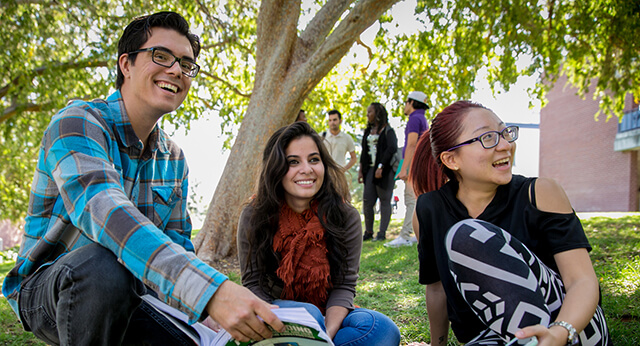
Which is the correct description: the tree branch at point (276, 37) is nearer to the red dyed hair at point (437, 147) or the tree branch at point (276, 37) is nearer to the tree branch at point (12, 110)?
the red dyed hair at point (437, 147)

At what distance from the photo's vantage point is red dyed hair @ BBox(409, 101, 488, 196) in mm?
2074

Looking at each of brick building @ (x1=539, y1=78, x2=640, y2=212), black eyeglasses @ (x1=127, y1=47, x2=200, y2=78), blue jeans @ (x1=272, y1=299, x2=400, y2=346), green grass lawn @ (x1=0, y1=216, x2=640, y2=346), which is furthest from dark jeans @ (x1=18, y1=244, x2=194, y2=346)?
brick building @ (x1=539, y1=78, x2=640, y2=212)

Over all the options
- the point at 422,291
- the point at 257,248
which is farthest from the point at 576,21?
the point at 257,248

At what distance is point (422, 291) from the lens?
12.6 feet

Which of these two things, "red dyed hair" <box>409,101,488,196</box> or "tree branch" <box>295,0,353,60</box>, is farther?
"tree branch" <box>295,0,353,60</box>

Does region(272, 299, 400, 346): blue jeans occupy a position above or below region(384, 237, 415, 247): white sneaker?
above

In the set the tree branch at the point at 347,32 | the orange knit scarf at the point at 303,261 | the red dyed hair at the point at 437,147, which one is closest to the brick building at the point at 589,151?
the tree branch at the point at 347,32

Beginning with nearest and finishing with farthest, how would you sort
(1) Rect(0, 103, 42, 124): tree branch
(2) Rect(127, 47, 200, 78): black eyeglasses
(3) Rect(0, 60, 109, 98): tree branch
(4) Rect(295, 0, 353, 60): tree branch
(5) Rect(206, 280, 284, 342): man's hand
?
(5) Rect(206, 280, 284, 342): man's hand
(2) Rect(127, 47, 200, 78): black eyeglasses
(4) Rect(295, 0, 353, 60): tree branch
(3) Rect(0, 60, 109, 98): tree branch
(1) Rect(0, 103, 42, 124): tree branch

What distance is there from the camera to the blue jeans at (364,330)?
1.95 metres

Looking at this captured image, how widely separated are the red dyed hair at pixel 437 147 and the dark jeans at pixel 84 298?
4.79 ft

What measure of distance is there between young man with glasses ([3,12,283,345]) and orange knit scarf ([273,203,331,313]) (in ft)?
1.58

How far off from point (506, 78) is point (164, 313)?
8.71 m

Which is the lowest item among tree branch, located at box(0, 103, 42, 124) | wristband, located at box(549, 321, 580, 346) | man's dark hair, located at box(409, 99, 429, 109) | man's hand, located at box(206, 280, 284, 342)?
wristband, located at box(549, 321, 580, 346)

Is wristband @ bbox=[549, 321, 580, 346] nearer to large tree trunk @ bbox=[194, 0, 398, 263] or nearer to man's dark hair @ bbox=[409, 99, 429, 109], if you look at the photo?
large tree trunk @ bbox=[194, 0, 398, 263]
